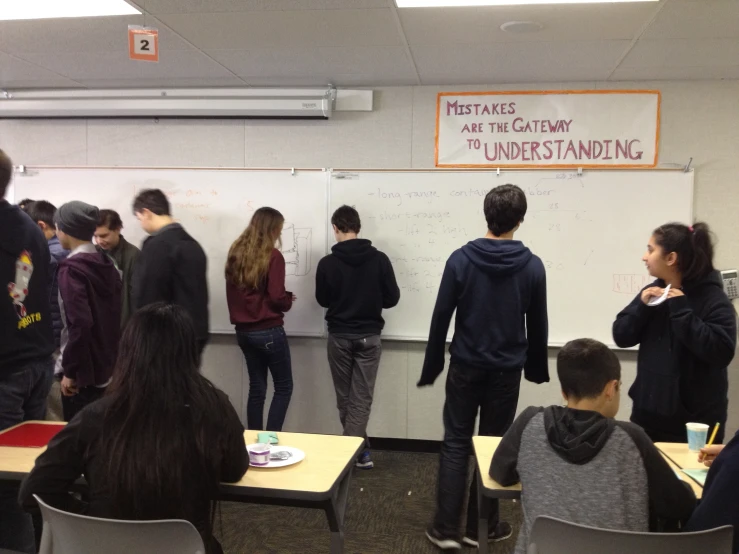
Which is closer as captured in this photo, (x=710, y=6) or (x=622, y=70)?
(x=710, y=6)

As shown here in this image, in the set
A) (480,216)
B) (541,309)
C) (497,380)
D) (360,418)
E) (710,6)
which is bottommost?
(360,418)

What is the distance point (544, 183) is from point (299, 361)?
6.28 ft

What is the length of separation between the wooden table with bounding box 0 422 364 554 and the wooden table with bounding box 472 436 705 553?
0.38 m

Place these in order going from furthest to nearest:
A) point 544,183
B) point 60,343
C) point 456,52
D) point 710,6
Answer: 1. point 544,183
2. point 456,52
3. point 60,343
4. point 710,6

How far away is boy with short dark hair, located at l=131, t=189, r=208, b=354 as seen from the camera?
245 centimetres

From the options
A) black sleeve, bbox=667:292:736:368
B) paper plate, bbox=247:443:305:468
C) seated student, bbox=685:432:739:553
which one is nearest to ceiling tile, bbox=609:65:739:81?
black sleeve, bbox=667:292:736:368

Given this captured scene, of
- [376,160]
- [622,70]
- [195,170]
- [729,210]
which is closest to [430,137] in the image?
[376,160]

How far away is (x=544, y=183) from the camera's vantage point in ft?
11.7

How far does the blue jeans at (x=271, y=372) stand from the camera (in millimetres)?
3393

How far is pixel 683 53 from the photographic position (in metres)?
2.97

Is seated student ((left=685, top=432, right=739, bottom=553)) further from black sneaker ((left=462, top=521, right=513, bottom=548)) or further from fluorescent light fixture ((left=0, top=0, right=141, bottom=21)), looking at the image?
fluorescent light fixture ((left=0, top=0, right=141, bottom=21))

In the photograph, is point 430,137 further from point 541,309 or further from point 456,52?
point 541,309

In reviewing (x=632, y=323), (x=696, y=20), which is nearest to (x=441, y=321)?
(x=632, y=323)

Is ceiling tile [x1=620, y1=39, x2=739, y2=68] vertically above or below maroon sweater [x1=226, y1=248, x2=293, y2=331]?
above
